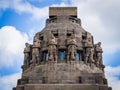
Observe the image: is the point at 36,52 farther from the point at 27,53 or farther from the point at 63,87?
the point at 63,87

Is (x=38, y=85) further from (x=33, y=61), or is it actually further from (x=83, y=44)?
(x=83, y=44)

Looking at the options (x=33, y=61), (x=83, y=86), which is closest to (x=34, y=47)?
(x=33, y=61)

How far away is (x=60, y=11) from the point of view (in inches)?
1390

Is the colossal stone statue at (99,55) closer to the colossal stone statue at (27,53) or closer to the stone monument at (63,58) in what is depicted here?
the stone monument at (63,58)

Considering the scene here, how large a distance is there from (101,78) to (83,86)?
2.31 m

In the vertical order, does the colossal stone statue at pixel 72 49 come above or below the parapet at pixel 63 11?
below

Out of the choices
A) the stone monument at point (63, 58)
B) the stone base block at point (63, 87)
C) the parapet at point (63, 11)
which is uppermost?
the parapet at point (63, 11)

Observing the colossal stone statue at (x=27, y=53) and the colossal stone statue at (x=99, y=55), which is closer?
the colossal stone statue at (x=99, y=55)

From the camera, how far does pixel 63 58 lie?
3144 cm

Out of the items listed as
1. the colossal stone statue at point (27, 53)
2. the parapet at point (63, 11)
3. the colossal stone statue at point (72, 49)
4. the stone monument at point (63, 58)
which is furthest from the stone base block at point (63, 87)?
the parapet at point (63, 11)

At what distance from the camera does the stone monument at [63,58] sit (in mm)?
28312

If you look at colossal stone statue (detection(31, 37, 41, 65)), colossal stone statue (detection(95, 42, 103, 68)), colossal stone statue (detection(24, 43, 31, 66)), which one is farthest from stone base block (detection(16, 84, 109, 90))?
colossal stone statue (detection(24, 43, 31, 66))

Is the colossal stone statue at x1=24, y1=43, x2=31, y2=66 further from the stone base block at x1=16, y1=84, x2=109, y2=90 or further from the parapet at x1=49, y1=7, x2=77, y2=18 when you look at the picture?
the stone base block at x1=16, y1=84, x2=109, y2=90

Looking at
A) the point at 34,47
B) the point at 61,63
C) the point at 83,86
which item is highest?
the point at 34,47
